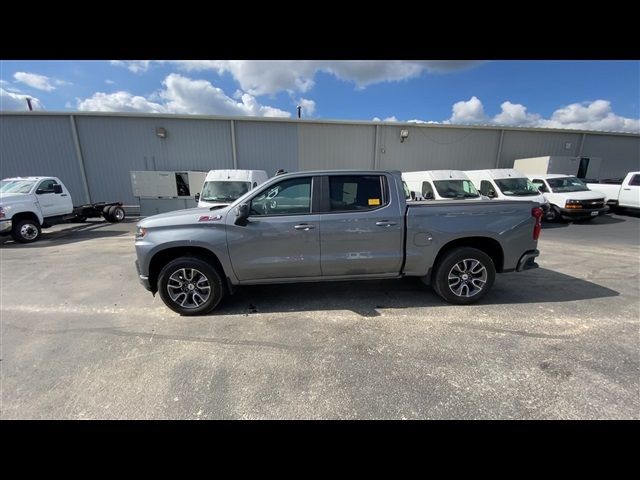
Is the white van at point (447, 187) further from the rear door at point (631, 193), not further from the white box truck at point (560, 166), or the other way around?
the rear door at point (631, 193)

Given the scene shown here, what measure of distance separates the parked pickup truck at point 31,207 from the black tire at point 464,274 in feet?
37.4

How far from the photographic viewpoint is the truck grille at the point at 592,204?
10133mm

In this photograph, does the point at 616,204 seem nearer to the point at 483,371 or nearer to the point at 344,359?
the point at 483,371

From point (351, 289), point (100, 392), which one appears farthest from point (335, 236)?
point (100, 392)

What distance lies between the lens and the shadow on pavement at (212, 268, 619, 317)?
3789 millimetres

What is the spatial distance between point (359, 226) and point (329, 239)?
1.41 feet

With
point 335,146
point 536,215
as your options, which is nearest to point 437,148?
point 335,146

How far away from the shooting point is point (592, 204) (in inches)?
401

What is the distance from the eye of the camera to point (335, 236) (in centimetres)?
354

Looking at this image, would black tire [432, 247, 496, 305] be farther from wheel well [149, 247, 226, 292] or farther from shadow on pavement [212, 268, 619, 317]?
wheel well [149, 247, 226, 292]
